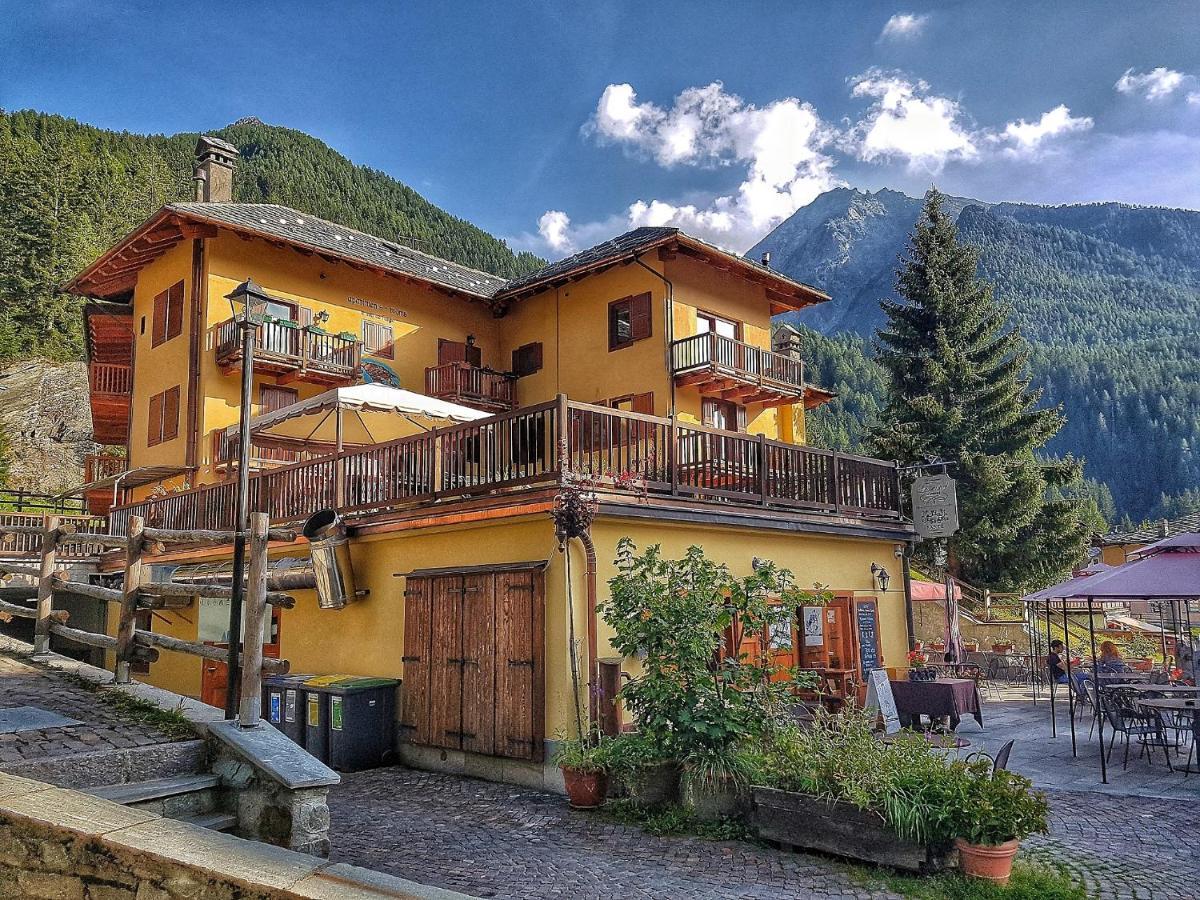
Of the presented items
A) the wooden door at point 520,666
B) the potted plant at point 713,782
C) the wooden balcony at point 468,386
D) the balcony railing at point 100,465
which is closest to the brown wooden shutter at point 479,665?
the wooden door at point 520,666

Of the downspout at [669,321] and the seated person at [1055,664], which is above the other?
the downspout at [669,321]

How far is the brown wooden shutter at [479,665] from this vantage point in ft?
32.4

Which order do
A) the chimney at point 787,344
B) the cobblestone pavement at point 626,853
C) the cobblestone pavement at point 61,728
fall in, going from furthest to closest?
the chimney at point 787,344
the cobblestone pavement at point 626,853
the cobblestone pavement at point 61,728

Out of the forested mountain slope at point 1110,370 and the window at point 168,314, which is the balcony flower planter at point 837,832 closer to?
the window at point 168,314

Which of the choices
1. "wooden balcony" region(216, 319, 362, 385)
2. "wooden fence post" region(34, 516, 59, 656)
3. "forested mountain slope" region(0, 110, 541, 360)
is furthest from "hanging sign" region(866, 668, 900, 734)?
"forested mountain slope" region(0, 110, 541, 360)

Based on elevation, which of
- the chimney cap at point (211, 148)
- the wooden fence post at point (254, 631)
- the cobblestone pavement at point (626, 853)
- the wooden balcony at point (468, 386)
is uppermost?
the chimney cap at point (211, 148)

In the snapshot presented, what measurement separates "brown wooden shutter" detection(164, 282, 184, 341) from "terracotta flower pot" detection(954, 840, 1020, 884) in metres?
20.6

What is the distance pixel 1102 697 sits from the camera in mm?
11352

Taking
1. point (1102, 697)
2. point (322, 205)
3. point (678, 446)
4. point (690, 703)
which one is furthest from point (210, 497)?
point (322, 205)

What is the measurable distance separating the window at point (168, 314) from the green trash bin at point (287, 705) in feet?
42.2

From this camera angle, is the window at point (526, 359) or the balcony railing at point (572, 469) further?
the window at point (526, 359)

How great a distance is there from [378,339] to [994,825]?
65.2 ft

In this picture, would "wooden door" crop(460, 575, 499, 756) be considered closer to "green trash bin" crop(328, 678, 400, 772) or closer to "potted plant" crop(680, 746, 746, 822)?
"green trash bin" crop(328, 678, 400, 772)

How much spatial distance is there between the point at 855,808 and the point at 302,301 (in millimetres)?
19029
